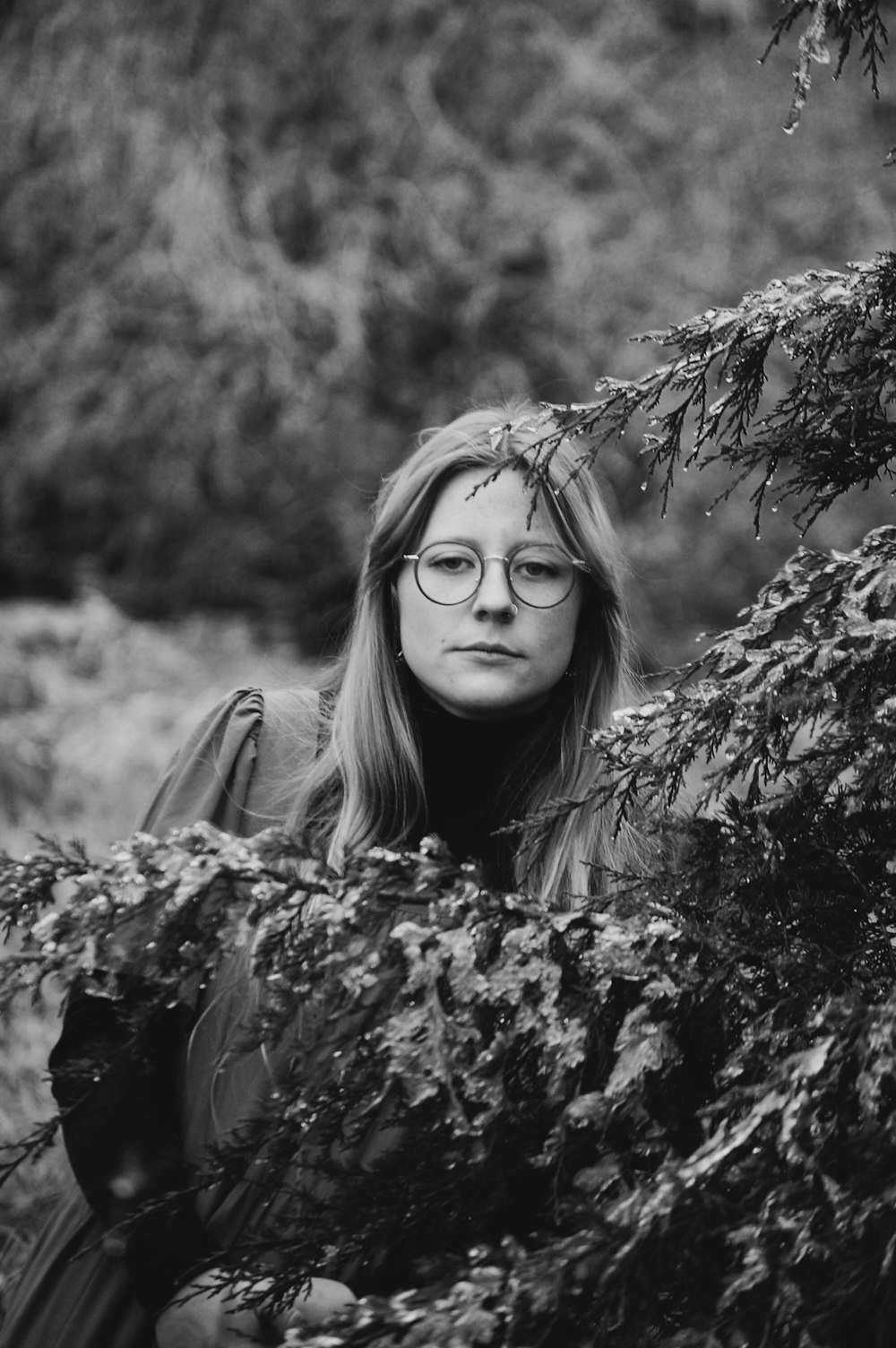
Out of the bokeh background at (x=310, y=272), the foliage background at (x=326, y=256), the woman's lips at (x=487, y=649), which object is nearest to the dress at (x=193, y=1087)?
the woman's lips at (x=487, y=649)

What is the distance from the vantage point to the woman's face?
215 centimetres

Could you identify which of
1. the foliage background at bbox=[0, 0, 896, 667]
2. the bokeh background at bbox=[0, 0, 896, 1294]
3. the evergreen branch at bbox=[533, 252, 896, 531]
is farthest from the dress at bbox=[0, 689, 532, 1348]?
the foliage background at bbox=[0, 0, 896, 667]

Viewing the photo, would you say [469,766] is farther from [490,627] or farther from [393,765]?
[490,627]

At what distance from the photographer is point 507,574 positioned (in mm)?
2170

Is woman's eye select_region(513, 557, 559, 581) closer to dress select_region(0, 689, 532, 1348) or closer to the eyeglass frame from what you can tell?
the eyeglass frame

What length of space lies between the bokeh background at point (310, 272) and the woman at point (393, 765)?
246 inches

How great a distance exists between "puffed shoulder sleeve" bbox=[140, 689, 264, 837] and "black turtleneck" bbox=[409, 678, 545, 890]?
12.3 inches

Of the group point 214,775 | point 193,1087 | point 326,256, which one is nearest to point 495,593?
point 214,775

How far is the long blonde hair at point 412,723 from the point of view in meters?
2.18

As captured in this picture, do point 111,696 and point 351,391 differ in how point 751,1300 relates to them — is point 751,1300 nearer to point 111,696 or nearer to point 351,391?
point 111,696

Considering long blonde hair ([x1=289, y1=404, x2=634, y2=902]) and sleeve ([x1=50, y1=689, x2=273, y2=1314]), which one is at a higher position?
long blonde hair ([x1=289, y1=404, x2=634, y2=902])

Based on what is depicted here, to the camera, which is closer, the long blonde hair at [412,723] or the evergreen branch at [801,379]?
the evergreen branch at [801,379]

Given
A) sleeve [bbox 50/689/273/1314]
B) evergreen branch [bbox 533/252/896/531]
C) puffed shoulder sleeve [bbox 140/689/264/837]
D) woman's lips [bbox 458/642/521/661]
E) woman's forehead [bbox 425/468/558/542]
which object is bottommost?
sleeve [bbox 50/689/273/1314]

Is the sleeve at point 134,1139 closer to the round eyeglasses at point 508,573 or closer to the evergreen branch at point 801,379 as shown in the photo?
the round eyeglasses at point 508,573
